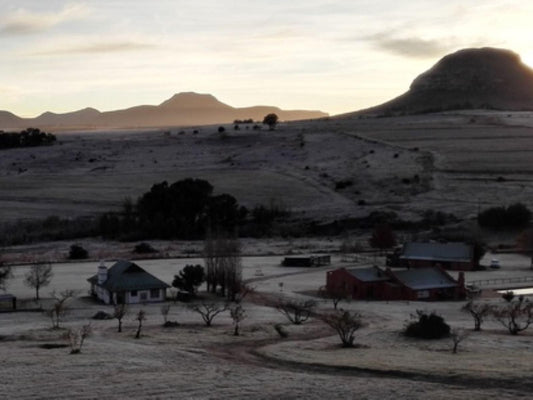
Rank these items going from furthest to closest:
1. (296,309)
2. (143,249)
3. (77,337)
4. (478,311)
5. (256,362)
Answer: (143,249) → (478,311) → (296,309) → (77,337) → (256,362)

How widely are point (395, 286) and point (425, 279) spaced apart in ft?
7.73

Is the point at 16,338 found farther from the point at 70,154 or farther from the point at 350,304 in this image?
the point at 70,154

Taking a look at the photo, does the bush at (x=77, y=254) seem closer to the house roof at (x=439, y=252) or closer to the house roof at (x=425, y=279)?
the house roof at (x=439, y=252)

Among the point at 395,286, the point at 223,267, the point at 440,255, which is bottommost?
the point at 395,286

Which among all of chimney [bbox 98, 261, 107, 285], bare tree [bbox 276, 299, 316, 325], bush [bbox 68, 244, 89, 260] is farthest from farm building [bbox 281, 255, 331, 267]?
chimney [bbox 98, 261, 107, 285]

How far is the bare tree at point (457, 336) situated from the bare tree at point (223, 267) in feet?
56.5

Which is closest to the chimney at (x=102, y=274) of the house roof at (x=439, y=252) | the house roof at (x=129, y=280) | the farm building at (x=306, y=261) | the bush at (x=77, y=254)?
the house roof at (x=129, y=280)

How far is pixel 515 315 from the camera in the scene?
43.1 meters

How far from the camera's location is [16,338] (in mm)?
39094

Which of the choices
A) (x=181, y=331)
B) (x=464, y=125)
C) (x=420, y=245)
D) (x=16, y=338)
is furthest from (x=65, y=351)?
(x=464, y=125)

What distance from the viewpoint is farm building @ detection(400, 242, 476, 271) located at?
67.8 meters

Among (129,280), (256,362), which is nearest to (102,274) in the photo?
(129,280)

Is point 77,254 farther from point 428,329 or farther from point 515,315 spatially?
point 515,315

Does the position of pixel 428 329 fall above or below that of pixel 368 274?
below
